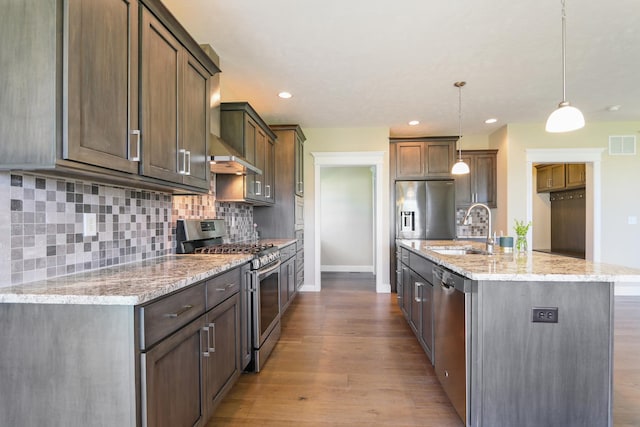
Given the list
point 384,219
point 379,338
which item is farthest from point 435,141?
point 379,338

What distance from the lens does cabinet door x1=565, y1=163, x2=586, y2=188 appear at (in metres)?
5.55

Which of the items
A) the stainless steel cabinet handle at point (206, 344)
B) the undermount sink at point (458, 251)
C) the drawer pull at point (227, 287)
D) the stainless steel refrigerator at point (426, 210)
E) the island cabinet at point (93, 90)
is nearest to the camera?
the island cabinet at point (93, 90)

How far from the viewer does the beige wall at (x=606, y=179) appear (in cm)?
472

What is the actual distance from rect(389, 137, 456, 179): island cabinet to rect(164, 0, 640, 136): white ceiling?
0.68m

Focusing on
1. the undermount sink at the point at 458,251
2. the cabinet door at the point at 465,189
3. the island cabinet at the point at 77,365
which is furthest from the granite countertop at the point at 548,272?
the cabinet door at the point at 465,189

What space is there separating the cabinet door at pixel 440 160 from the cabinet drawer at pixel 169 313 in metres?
4.29

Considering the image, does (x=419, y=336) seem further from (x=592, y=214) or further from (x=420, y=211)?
(x=592, y=214)

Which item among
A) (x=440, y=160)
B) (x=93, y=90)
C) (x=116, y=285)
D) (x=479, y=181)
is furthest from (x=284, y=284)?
(x=479, y=181)

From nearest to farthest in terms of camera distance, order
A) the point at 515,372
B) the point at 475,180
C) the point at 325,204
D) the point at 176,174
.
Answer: the point at 515,372
the point at 176,174
the point at 475,180
the point at 325,204

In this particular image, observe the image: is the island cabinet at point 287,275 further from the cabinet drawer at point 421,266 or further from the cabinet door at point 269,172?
the cabinet drawer at point 421,266

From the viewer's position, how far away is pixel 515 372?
153 cm

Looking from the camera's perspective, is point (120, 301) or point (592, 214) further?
point (592, 214)

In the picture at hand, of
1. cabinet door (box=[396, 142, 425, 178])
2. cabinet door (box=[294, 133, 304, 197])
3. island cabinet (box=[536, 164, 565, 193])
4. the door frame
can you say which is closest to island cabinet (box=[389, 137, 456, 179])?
cabinet door (box=[396, 142, 425, 178])

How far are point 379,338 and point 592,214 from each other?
13.7 feet
